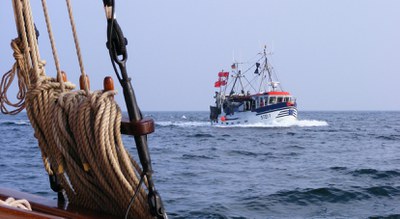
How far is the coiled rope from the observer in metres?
2.09

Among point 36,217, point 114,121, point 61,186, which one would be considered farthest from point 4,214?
point 61,186

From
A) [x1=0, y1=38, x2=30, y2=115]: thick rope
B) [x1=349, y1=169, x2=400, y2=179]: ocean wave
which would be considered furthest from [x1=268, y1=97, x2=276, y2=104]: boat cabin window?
[x1=0, y1=38, x2=30, y2=115]: thick rope

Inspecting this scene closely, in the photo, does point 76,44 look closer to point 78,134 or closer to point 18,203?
point 78,134

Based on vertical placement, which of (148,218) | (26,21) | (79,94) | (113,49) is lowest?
(148,218)

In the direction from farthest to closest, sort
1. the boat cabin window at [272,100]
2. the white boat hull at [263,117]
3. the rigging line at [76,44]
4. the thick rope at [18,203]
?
the boat cabin window at [272,100]
the white boat hull at [263,117]
the rigging line at [76,44]
the thick rope at [18,203]

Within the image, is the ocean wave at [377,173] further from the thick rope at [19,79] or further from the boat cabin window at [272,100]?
the boat cabin window at [272,100]

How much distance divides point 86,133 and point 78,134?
0.04 m

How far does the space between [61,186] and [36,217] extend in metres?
0.99

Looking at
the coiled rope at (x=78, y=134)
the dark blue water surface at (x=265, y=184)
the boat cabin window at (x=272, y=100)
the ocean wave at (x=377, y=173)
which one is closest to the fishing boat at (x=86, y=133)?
the coiled rope at (x=78, y=134)

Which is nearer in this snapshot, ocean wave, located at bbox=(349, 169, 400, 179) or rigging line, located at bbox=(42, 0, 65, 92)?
rigging line, located at bbox=(42, 0, 65, 92)

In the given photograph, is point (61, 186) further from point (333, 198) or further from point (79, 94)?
point (333, 198)

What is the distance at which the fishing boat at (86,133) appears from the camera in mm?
2043

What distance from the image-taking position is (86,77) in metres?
2.26

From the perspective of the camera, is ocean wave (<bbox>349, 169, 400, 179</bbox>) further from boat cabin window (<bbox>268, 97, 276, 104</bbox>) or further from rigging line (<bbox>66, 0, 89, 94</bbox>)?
boat cabin window (<bbox>268, 97, 276, 104</bbox>)
